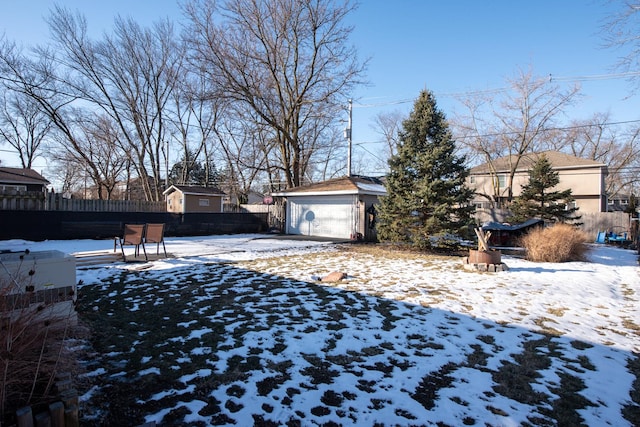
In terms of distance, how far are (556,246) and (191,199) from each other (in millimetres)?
20759

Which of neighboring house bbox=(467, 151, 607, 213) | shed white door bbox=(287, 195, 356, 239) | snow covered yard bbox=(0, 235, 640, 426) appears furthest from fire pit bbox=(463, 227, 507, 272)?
neighboring house bbox=(467, 151, 607, 213)

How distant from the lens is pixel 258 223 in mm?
19016

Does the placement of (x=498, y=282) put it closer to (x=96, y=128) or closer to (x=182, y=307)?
(x=182, y=307)

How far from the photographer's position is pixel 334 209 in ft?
53.2

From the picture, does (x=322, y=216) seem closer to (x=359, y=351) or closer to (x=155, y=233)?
(x=155, y=233)

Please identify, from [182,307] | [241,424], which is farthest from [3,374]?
[182,307]

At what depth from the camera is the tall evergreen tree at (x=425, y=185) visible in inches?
422

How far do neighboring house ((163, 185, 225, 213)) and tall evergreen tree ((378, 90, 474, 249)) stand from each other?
51.7ft

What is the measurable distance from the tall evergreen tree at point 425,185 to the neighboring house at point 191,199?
620 inches

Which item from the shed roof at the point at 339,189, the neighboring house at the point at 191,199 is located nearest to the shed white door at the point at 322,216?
the shed roof at the point at 339,189

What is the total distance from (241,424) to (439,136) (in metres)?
10.8

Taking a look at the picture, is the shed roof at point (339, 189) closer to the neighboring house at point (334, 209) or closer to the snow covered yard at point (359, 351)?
the neighboring house at point (334, 209)

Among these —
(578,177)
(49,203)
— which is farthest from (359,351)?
(578,177)

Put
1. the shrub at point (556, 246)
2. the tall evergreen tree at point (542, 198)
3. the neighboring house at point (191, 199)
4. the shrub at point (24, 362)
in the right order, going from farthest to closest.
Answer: the neighboring house at point (191, 199), the tall evergreen tree at point (542, 198), the shrub at point (556, 246), the shrub at point (24, 362)
